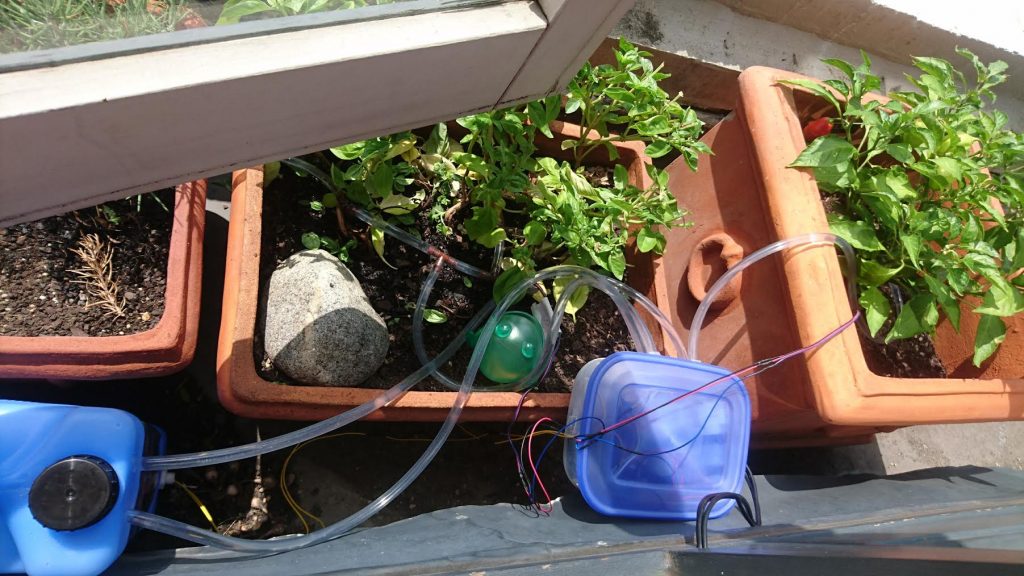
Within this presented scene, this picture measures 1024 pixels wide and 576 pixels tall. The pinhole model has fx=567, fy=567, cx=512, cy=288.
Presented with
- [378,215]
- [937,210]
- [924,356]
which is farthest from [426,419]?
[924,356]

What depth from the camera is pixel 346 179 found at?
1016 mm

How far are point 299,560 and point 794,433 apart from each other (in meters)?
1.03

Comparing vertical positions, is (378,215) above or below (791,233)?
above

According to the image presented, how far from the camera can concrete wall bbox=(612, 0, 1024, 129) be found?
1.52 m

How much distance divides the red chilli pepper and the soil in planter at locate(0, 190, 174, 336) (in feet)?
4.14

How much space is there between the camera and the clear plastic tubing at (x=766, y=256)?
100 centimetres

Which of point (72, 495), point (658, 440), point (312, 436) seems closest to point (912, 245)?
point (658, 440)

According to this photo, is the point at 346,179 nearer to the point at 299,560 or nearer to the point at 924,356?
the point at 299,560

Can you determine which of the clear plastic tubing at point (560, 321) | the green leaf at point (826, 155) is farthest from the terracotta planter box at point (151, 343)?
the green leaf at point (826, 155)

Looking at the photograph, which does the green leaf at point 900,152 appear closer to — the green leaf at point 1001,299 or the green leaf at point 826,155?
the green leaf at point 826,155

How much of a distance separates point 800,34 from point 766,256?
3.19 ft

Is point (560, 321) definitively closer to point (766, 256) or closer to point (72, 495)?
point (766, 256)

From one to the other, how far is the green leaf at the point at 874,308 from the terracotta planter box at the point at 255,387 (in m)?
0.62

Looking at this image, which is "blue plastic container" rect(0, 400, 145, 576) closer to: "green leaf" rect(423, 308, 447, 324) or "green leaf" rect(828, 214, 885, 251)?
"green leaf" rect(423, 308, 447, 324)
